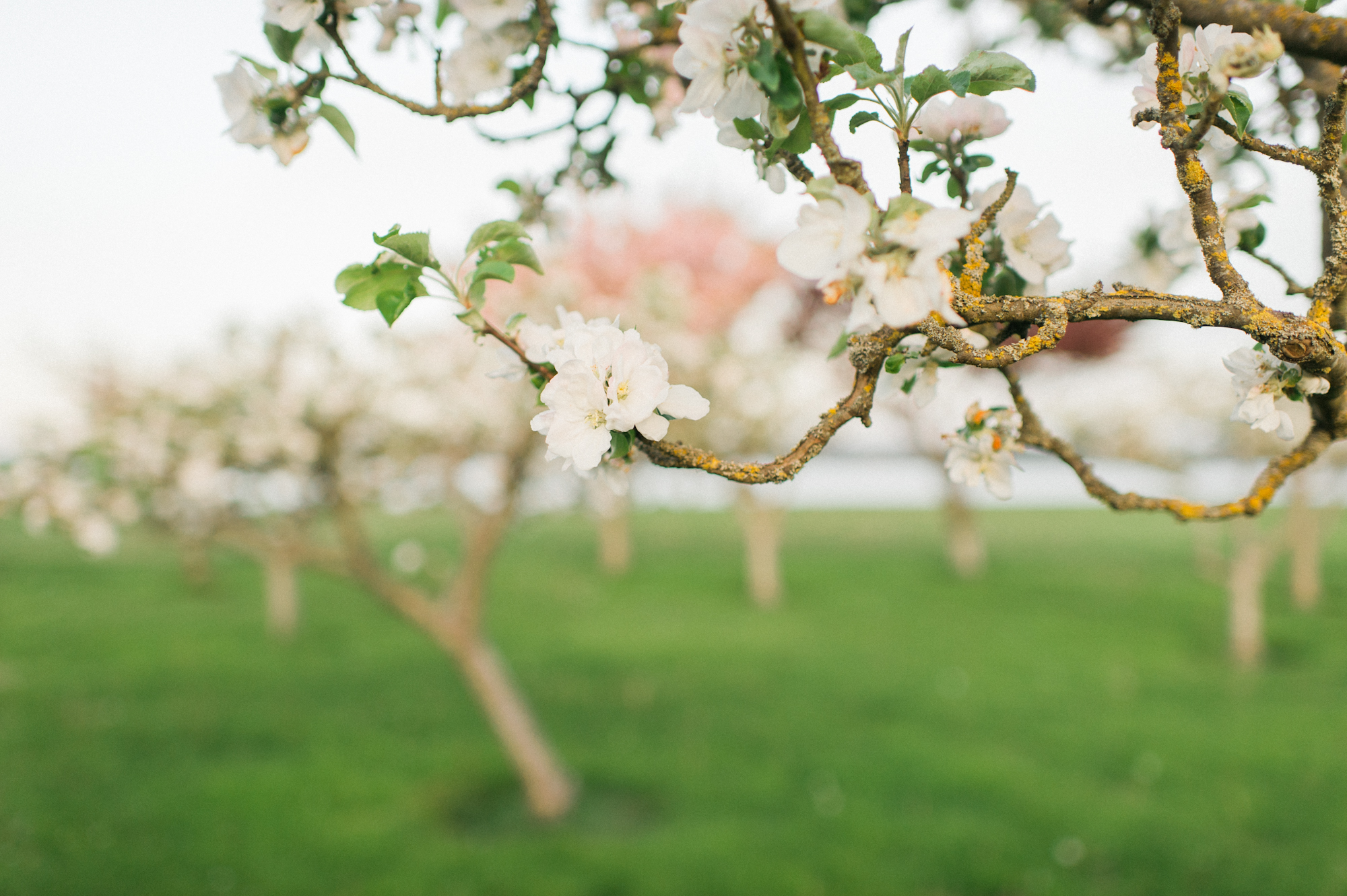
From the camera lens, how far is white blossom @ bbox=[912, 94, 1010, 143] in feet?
3.59

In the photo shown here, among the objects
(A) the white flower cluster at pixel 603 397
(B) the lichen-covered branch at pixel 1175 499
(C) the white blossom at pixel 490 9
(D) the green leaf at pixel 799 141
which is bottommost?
(B) the lichen-covered branch at pixel 1175 499

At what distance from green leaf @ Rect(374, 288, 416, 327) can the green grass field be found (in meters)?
3.71

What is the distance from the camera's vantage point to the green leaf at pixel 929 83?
3.00ft

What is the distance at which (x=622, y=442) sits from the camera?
975 mm

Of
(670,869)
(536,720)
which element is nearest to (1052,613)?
(536,720)

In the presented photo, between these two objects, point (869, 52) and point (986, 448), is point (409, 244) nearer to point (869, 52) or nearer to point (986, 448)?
point (869, 52)

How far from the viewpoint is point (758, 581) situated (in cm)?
1155

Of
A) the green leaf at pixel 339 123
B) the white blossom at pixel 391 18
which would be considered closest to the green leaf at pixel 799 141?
the green leaf at pixel 339 123

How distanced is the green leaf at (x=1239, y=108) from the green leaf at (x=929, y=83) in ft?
1.33

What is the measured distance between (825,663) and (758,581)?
135 inches

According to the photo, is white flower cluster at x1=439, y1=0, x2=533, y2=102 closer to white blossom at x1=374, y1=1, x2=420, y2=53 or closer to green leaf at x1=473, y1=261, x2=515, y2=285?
Answer: white blossom at x1=374, y1=1, x2=420, y2=53

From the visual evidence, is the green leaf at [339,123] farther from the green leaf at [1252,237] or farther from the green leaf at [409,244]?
the green leaf at [1252,237]

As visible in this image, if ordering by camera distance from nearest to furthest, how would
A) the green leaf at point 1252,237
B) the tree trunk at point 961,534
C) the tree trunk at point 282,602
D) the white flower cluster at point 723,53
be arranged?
the white flower cluster at point 723,53 < the green leaf at point 1252,237 < the tree trunk at point 282,602 < the tree trunk at point 961,534

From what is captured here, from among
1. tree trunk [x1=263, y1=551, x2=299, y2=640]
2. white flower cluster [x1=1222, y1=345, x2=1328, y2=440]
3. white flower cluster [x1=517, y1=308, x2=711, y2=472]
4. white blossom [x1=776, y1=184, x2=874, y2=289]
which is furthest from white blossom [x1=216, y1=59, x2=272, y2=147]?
tree trunk [x1=263, y1=551, x2=299, y2=640]
